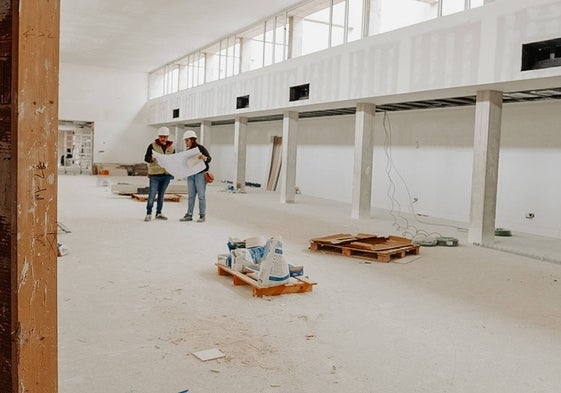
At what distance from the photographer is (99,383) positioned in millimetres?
3225

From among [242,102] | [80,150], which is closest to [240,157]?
[242,102]

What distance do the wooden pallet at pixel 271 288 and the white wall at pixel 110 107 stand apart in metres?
24.8

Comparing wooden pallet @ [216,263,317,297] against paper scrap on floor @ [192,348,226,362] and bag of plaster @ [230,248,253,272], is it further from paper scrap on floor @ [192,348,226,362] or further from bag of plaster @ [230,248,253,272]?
paper scrap on floor @ [192,348,226,362]

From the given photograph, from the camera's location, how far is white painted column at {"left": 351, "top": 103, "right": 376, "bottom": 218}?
521 inches

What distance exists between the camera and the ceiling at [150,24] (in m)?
15.8

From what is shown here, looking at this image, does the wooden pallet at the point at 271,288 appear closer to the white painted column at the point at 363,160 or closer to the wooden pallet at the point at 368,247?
the wooden pallet at the point at 368,247

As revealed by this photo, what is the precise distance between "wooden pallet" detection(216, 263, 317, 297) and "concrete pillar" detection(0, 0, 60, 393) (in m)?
3.65

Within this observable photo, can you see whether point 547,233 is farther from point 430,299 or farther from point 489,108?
point 430,299

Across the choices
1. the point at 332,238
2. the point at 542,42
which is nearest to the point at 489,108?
Result: the point at 542,42

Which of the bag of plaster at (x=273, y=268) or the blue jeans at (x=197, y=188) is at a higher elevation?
the blue jeans at (x=197, y=188)

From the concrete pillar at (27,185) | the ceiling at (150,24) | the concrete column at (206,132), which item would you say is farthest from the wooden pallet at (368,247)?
the concrete column at (206,132)

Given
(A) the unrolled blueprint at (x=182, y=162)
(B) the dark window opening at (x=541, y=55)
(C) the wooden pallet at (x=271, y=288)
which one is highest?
(B) the dark window opening at (x=541, y=55)

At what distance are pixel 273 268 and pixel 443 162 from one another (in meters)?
9.72

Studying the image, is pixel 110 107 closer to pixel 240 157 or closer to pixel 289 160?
pixel 240 157
